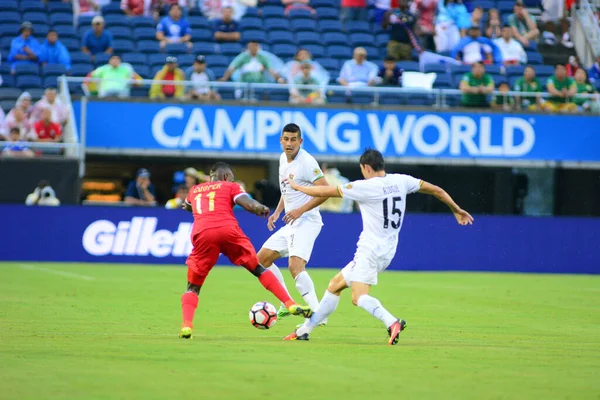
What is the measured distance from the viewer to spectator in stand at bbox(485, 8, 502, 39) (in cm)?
2911

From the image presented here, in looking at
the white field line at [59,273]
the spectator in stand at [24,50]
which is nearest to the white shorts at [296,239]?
the white field line at [59,273]

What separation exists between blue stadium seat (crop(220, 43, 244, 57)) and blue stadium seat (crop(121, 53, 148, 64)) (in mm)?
1966

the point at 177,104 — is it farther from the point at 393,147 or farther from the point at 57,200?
the point at 393,147

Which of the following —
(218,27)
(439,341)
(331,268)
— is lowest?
(331,268)

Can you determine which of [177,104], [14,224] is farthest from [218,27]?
[14,224]

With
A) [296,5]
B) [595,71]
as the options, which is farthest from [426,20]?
[595,71]

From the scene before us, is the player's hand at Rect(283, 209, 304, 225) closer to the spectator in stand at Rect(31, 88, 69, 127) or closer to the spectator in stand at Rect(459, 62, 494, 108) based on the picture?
the spectator in stand at Rect(31, 88, 69, 127)

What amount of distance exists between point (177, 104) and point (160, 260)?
3.64 metres

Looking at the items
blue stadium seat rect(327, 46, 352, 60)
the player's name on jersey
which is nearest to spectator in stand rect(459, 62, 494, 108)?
blue stadium seat rect(327, 46, 352, 60)

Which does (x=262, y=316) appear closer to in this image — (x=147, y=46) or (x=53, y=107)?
(x=53, y=107)

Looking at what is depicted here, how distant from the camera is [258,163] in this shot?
96.3 feet

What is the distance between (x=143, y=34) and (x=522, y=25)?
424 inches

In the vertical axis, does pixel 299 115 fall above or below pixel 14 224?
above

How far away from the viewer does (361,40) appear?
28844 millimetres
